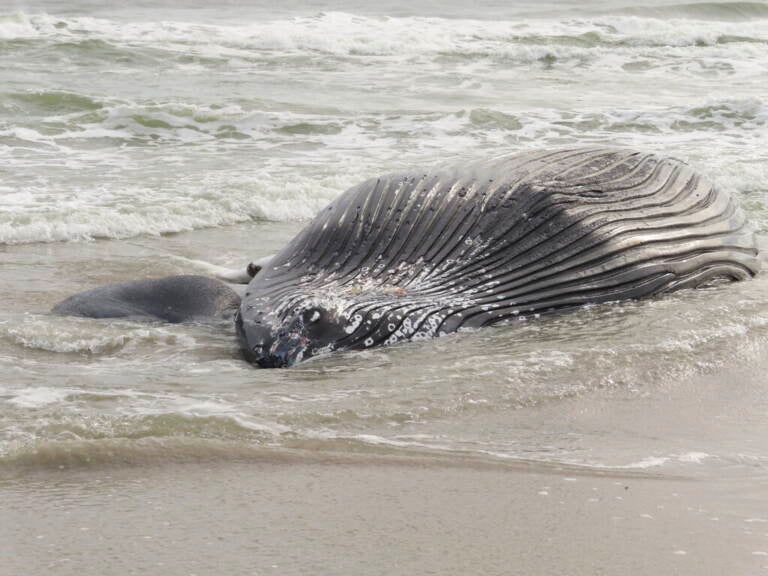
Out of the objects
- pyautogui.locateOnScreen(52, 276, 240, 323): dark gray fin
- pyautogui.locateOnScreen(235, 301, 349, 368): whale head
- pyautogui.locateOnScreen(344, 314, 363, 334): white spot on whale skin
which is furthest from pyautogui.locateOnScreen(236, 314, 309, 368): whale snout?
pyautogui.locateOnScreen(52, 276, 240, 323): dark gray fin

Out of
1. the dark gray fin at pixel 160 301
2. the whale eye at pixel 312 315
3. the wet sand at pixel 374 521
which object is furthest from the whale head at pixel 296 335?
the wet sand at pixel 374 521

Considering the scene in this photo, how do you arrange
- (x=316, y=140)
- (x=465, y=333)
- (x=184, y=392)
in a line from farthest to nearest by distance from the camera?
(x=316, y=140), (x=465, y=333), (x=184, y=392)

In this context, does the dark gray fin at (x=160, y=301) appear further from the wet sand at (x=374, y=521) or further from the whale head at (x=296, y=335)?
the wet sand at (x=374, y=521)

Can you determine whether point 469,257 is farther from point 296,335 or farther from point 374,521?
point 374,521

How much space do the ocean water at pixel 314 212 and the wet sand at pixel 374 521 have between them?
141 mm

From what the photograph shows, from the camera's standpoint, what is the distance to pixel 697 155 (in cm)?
1041

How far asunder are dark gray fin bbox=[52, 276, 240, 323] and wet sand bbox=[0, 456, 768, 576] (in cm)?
211

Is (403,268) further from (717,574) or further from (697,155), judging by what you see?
(697,155)

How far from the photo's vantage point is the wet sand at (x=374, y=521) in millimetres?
2795

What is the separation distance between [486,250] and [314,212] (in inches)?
140

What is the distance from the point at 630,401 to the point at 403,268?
133 centimetres

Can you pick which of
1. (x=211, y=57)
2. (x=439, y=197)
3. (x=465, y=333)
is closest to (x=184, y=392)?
(x=465, y=333)

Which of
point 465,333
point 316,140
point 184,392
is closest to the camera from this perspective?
point 184,392

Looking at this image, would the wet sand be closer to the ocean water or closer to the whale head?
the ocean water
